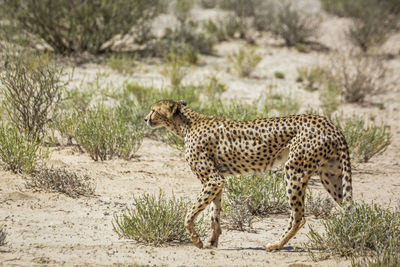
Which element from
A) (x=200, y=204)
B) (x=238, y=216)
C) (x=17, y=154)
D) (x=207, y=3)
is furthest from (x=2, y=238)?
(x=207, y=3)

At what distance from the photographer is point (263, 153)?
17.8 ft

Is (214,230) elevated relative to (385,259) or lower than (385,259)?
lower

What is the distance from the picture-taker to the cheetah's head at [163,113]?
5.80 metres

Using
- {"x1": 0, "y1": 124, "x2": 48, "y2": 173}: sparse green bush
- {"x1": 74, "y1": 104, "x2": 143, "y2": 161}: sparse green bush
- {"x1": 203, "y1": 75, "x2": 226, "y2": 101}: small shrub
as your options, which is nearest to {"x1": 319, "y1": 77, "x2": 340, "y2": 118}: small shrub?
{"x1": 203, "y1": 75, "x2": 226, "y2": 101}: small shrub

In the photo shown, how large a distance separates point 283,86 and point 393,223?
914 cm

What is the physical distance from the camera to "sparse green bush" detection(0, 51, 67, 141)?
27.5 ft

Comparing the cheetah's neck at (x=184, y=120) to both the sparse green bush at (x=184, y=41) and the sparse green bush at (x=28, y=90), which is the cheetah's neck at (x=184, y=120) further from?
the sparse green bush at (x=184, y=41)

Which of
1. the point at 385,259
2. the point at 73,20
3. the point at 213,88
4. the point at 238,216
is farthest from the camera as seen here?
the point at 73,20

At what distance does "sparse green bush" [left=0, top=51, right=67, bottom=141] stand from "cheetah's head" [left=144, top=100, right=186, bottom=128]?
9.86ft

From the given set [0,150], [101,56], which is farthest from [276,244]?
[101,56]

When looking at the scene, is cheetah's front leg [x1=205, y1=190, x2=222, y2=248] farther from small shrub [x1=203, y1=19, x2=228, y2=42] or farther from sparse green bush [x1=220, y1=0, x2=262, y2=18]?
sparse green bush [x1=220, y1=0, x2=262, y2=18]

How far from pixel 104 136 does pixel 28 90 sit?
1364 mm

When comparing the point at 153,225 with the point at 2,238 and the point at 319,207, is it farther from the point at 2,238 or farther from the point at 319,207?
the point at 319,207

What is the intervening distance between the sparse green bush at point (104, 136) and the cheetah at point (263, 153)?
2.71 m
